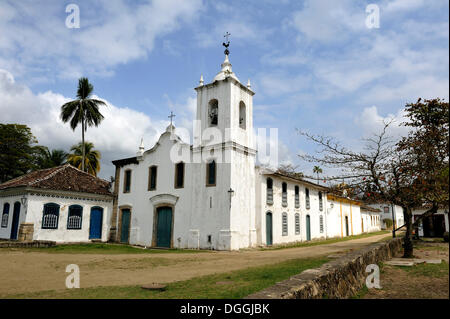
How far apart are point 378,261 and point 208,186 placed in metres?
10.4

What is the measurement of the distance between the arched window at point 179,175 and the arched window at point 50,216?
789cm

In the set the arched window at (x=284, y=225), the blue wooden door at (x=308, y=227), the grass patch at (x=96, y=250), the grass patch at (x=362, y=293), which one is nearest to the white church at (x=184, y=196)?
the arched window at (x=284, y=225)

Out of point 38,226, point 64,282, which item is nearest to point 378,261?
point 64,282

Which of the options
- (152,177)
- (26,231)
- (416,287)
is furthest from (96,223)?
(416,287)

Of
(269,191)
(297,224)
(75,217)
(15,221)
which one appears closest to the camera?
(15,221)

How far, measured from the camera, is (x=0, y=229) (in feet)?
70.9

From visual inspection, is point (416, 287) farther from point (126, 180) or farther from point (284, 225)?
point (126, 180)

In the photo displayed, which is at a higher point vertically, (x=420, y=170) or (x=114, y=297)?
(x=420, y=170)

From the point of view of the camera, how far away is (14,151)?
112 feet

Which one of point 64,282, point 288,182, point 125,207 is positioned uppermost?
point 288,182

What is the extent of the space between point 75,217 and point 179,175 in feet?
25.5

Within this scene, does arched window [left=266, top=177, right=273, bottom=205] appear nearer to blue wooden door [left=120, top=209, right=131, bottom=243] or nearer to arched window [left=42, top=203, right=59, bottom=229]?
blue wooden door [left=120, top=209, right=131, bottom=243]

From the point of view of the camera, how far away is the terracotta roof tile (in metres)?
20.4
